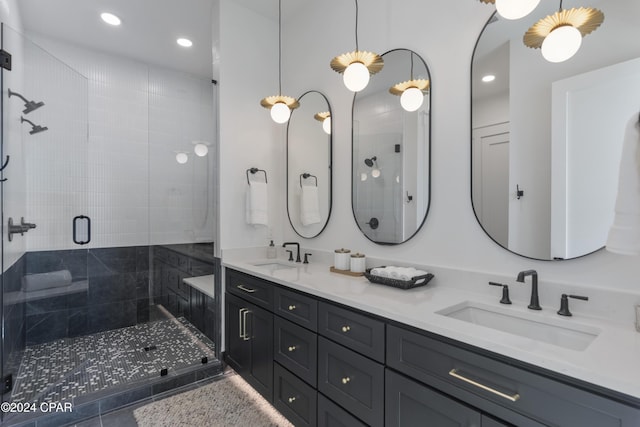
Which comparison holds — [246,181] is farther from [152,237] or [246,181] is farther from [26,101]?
[26,101]

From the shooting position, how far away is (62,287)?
111 inches

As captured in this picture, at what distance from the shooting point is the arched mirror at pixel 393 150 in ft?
6.07

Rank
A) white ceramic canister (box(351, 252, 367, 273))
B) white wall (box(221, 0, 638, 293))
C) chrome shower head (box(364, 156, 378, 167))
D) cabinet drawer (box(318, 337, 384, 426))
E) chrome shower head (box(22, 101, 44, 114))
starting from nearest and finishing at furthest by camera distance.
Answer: cabinet drawer (box(318, 337, 384, 426)) → white wall (box(221, 0, 638, 293)) → white ceramic canister (box(351, 252, 367, 273)) → chrome shower head (box(364, 156, 378, 167)) → chrome shower head (box(22, 101, 44, 114))

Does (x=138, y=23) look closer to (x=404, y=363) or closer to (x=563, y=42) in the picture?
(x=563, y=42)

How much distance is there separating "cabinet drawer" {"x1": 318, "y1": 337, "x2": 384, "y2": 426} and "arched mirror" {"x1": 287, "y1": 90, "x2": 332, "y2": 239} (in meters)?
1.17

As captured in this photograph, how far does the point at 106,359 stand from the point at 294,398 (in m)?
1.90

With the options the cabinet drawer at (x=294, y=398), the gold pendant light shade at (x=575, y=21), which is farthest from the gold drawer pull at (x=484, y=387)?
the gold pendant light shade at (x=575, y=21)

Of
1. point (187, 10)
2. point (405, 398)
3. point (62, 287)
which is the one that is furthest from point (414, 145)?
point (62, 287)

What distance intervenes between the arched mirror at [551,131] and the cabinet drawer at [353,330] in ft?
2.54

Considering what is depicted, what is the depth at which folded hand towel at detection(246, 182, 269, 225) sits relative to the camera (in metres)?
→ 2.68

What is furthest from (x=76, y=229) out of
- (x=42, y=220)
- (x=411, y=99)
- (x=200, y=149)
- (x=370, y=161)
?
(x=411, y=99)

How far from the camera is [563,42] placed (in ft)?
3.86

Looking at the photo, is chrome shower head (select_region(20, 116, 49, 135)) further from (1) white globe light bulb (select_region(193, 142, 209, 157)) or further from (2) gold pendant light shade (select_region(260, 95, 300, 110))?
(2) gold pendant light shade (select_region(260, 95, 300, 110))

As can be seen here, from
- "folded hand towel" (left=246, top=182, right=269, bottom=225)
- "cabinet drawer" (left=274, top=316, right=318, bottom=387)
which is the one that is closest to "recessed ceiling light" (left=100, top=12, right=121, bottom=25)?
"folded hand towel" (left=246, top=182, right=269, bottom=225)
